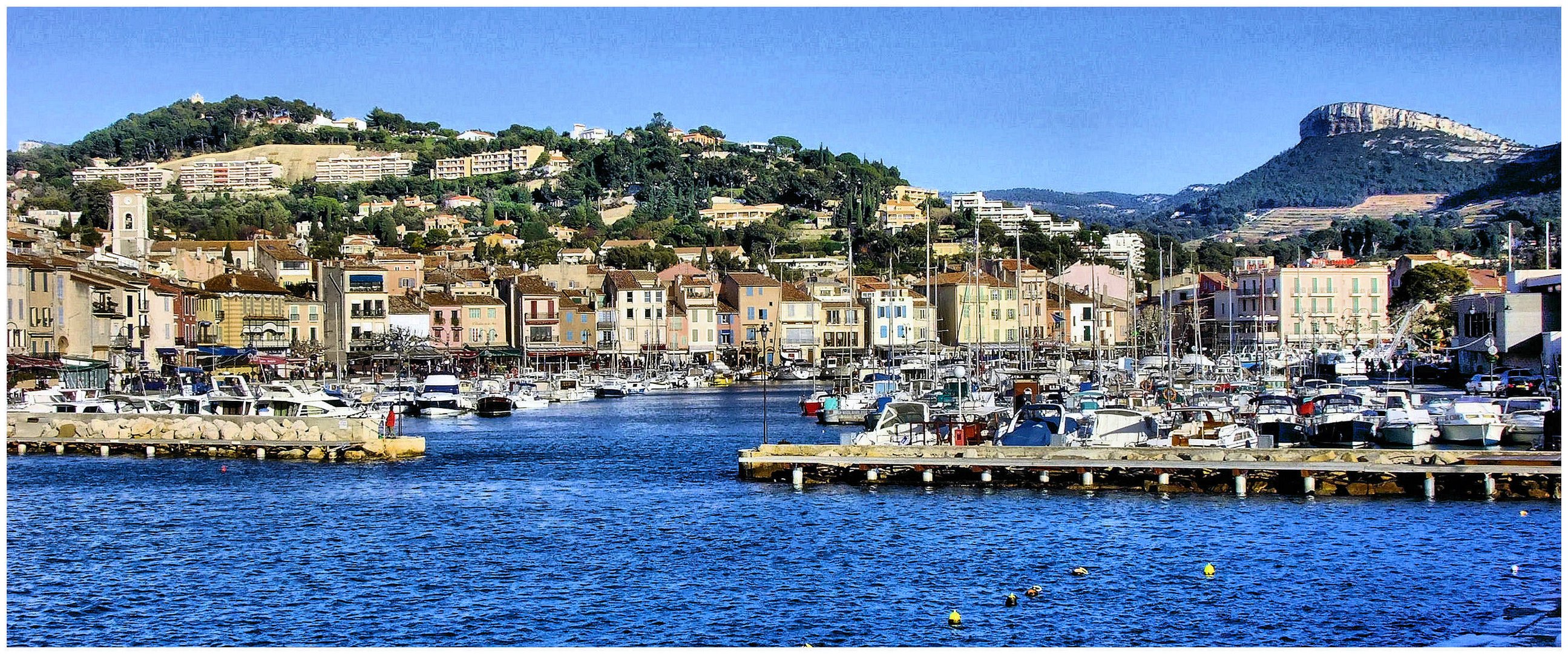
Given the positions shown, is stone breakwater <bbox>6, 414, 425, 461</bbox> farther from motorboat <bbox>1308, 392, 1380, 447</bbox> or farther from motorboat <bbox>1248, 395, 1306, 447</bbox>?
motorboat <bbox>1308, 392, 1380, 447</bbox>

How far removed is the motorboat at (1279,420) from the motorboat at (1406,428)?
74.5 inches

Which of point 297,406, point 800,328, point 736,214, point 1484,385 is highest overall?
point 736,214

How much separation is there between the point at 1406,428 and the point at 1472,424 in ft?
4.82

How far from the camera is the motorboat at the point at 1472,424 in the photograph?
39219 millimetres

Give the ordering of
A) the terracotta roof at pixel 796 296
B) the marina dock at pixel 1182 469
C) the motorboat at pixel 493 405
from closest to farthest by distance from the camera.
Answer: the marina dock at pixel 1182 469 < the motorboat at pixel 493 405 < the terracotta roof at pixel 796 296

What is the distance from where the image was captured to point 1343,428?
41469 mm

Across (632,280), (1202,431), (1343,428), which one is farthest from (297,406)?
(632,280)

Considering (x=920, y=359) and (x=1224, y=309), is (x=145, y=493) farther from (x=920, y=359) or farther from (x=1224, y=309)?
(x=1224, y=309)

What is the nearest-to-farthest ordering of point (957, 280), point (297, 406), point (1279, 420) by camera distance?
1. point (1279, 420)
2. point (297, 406)
3. point (957, 280)

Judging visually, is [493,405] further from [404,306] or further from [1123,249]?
[1123,249]

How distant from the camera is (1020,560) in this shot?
2512 cm

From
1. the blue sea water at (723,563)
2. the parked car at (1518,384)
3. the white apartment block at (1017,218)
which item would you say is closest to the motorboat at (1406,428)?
the blue sea water at (723,563)

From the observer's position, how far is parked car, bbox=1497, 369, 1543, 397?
172ft

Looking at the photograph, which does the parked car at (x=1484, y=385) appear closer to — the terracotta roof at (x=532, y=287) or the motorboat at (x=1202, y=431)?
the motorboat at (x=1202, y=431)
